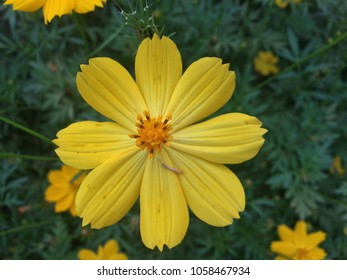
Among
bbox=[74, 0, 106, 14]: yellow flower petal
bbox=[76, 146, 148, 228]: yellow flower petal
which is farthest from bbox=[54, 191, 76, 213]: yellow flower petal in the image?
bbox=[74, 0, 106, 14]: yellow flower petal

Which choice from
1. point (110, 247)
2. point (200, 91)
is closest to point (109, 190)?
point (200, 91)

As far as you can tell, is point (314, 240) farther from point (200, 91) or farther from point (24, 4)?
point (24, 4)

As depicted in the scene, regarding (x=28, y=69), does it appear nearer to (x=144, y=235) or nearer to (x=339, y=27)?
(x=144, y=235)

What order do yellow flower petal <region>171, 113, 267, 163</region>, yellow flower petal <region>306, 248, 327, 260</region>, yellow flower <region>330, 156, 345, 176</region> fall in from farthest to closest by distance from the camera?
yellow flower <region>330, 156, 345, 176</region>
yellow flower petal <region>306, 248, 327, 260</region>
yellow flower petal <region>171, 113, 267, 163</region>

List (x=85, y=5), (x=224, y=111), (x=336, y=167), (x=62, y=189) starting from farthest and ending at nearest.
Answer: (x=336, y=167), (x=62, y=189), (x=224, y=111), (x=85, y=5)

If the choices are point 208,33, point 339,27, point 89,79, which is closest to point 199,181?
point 89,79

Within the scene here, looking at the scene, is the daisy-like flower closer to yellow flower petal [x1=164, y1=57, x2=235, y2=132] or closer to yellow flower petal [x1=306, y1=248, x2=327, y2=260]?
yellow flower petal [x1=164, y1=57, x2=235, y2=132]
